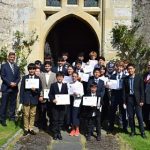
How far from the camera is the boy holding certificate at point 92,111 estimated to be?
9783 millimetres

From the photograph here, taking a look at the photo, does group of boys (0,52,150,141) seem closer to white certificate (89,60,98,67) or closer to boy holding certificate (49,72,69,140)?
boy holding certificate (49,72,69,140)

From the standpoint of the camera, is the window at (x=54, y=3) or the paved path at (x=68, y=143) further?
the window at (x=54, y=3)

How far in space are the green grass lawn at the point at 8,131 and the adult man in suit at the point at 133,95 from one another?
8.88ft

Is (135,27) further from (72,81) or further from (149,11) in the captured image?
(72,81)

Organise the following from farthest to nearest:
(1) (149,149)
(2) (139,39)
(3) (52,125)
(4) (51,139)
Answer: (2) (139,39) < (3) (52,125) < (4) (51,139) < (1) (149,149)

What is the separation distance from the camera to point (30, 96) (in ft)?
33.3

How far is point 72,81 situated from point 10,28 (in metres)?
4.60

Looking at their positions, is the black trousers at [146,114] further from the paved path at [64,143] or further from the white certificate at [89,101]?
the white certificate at [89,101]

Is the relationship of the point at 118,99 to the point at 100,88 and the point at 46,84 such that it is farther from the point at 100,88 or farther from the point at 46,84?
the point at 46,84

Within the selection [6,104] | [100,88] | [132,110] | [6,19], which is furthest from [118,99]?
[6,19]

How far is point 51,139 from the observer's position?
32.2ft

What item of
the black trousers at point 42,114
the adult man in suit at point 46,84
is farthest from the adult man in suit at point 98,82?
the black trousers at point 42,114

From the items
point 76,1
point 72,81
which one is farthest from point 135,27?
point 72,81

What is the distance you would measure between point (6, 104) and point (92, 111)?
2.46 meters
